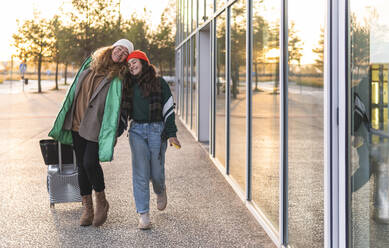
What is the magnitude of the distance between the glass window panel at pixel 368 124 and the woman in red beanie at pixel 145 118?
251 centimetres

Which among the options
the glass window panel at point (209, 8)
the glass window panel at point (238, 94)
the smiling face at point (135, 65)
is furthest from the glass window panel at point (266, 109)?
the glass window panel at point (209, 8)

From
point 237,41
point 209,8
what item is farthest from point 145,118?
point 209,8

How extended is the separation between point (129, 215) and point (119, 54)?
167 cm

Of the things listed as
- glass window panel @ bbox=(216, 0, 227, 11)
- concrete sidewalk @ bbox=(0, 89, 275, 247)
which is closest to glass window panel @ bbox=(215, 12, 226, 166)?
glass window panel @ bbox=(216, 0, 227, 11)

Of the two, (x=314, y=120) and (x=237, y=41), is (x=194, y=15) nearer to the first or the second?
(x=237, y=41)

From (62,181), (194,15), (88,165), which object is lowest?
(62,181)

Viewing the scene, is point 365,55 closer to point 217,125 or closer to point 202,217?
point 202,217

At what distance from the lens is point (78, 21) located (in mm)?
39781

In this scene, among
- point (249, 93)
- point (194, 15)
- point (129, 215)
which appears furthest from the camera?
point (194, 15)

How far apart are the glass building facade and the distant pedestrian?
139 centimetres

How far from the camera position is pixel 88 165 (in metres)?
5.31

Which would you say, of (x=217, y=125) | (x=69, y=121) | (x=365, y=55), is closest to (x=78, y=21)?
(x=217, y=125)

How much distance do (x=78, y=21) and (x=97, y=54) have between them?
35.8m

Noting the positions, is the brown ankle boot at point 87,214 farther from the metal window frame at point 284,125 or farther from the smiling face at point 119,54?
the metal window frame at point 284,125
